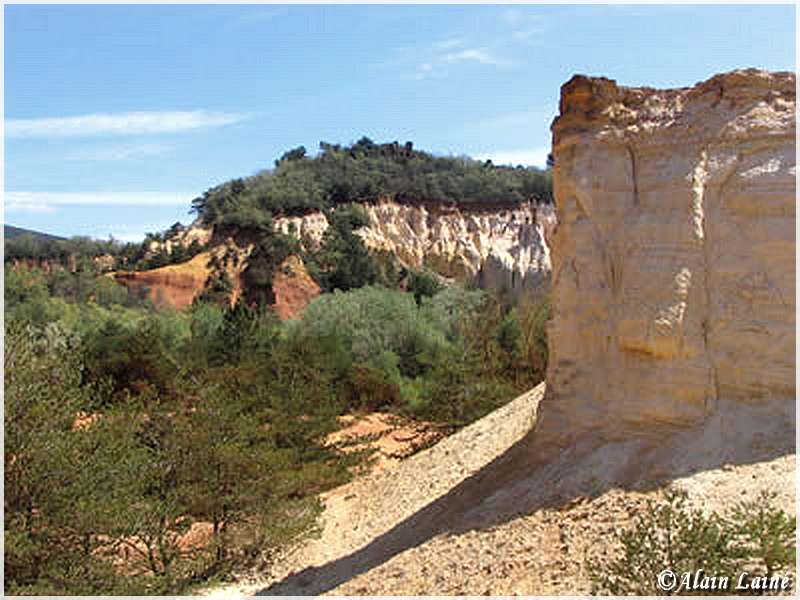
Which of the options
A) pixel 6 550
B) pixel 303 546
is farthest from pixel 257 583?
pixel 6 550

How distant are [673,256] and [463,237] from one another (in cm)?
5100

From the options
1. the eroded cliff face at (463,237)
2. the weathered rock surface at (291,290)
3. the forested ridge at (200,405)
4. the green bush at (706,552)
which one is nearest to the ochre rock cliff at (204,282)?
the weathered rock surface at (291,290)

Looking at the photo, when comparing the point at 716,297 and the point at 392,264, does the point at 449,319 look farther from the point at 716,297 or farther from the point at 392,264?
the point at 716,297

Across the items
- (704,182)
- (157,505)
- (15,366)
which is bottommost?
(157,505)

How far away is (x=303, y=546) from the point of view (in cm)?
1321

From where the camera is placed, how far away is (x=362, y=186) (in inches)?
2371

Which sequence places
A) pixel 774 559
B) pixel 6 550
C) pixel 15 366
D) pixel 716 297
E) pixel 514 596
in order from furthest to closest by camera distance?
pixel 15 366, pixel 6 550, pixel 716 297, pixel 514 596, pixel 774 559

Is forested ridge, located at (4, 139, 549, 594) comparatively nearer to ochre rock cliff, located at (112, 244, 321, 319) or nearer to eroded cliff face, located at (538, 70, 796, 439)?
ochre rock cliff, located at (112, 244, 321, 319)

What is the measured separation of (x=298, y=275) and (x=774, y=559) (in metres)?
44.9

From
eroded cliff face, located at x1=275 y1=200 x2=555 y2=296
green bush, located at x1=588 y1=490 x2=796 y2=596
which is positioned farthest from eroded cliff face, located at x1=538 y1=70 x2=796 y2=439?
eroded cliff face, located at x1=275 y1=200 x2=555 y2=296

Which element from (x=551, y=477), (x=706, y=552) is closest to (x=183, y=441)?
(x=551, y=477)

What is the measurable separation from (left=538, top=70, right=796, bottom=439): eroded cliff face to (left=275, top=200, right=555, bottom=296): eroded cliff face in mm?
45171

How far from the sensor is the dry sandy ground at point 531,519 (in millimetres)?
7051

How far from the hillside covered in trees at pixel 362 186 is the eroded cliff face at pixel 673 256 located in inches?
1703
